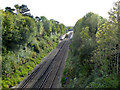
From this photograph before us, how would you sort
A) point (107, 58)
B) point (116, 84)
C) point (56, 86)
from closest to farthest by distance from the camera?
point (116, 84)
point (107, 58)
point (56, 86)

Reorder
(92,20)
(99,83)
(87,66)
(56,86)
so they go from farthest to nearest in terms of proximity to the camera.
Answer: (92,20)
(56,86)
(87,66)
(99,83)

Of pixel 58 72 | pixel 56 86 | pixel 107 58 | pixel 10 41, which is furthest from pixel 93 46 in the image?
pixel 10 41

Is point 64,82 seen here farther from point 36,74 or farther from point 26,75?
point 26,75

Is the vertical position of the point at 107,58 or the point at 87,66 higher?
the point at 107,58

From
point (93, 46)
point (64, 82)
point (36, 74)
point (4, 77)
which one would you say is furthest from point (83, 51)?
point (4, 77)

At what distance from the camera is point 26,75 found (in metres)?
17.0

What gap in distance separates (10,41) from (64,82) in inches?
422

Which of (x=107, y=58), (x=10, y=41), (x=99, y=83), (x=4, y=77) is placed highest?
(x=10, y=41)

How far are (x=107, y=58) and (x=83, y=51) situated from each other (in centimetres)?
326

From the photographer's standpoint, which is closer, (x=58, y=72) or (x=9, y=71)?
(x=9, y=71)

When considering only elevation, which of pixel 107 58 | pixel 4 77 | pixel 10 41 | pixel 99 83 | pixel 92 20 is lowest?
pixel 4 77

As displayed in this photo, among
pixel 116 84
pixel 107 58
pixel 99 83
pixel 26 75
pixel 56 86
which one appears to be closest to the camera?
pixel 116 84

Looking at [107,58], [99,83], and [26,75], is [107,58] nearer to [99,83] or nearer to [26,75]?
[99,83]

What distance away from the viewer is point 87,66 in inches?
499
